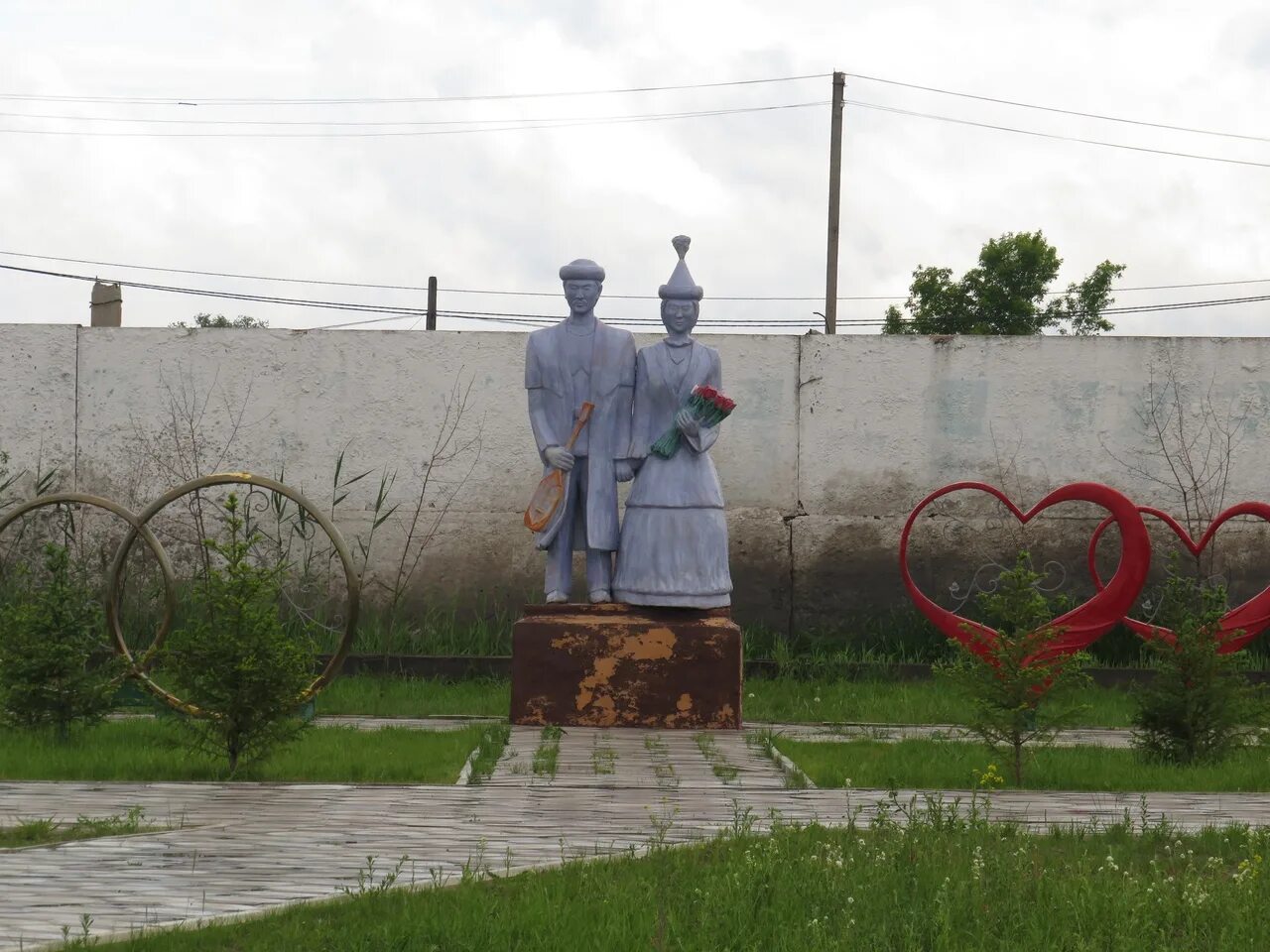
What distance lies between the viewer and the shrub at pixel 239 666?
793 cm

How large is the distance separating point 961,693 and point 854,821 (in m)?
2.15

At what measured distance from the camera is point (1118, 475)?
1381 cm

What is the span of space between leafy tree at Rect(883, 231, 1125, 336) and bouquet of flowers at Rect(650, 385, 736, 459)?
79.9ft

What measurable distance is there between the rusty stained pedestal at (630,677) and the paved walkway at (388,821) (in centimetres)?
122

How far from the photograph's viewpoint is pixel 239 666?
7875mm

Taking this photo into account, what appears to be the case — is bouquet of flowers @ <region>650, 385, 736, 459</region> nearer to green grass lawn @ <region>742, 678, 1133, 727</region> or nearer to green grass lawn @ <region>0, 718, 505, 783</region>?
green grass lawn @ <region>742, 678, 1133, 727</region>

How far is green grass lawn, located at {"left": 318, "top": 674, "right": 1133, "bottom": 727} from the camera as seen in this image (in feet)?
35.8

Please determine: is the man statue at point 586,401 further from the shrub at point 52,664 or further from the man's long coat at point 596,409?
the shrub at point 52,664

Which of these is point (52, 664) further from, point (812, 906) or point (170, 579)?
point (812, 906)

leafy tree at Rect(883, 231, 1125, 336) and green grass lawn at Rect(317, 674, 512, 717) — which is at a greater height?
leafy tree at Rect(883, 231, 1125, 336)

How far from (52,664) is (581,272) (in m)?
3.75

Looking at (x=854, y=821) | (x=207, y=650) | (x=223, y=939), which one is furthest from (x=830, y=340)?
(x=223, y=939)

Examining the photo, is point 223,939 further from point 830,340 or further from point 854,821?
point 830,340

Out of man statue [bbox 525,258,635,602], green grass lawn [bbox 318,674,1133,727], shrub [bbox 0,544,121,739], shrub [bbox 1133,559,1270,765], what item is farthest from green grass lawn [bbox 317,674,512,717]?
shrub [bbox 1133,559,1270,765]
